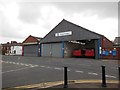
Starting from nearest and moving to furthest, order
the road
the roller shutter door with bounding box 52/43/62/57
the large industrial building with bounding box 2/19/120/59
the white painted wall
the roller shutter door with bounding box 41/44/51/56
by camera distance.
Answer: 1. the road
2. the large industrial building with bounding box 2/19/120/59
3. the roller shutter door with bounding box 52/43/62/57
4. the roller shutter door with bounding box 41/44/51/56
5. the white painted wall

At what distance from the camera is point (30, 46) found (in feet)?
144

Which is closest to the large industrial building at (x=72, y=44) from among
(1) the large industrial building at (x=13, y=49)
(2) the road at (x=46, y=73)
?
(1) the large industrial building at (x=13, y=49)

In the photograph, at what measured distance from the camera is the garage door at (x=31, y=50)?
4142 centimetres

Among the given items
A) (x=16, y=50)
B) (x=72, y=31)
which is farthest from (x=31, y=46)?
(x=72, y=31)

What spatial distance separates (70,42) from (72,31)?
3560mm

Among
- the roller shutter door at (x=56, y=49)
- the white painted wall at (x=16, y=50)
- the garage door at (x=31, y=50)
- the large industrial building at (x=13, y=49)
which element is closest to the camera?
the roller shutter door at (x=56, y=49)

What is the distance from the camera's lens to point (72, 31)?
1320 inches

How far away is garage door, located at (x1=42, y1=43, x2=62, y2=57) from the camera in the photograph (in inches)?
1411

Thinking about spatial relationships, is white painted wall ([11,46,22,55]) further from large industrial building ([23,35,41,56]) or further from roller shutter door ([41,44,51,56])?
roller shutter door ([41,44,51,56])

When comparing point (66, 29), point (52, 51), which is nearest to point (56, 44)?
point (52, 51)

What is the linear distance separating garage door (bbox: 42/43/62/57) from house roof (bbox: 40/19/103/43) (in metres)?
1.13

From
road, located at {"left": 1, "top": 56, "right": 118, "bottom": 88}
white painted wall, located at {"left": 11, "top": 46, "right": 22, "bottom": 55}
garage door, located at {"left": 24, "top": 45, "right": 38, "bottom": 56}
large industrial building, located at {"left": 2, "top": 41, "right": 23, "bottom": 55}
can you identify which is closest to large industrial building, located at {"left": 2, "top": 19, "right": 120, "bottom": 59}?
garage door, located at {"left": 24, "top": 45, "right": 38, "bottom": 56}

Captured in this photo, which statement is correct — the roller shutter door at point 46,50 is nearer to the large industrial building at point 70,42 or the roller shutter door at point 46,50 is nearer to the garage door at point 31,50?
the large industrial building at point 70,42

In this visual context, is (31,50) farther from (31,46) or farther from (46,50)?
(46,50)
